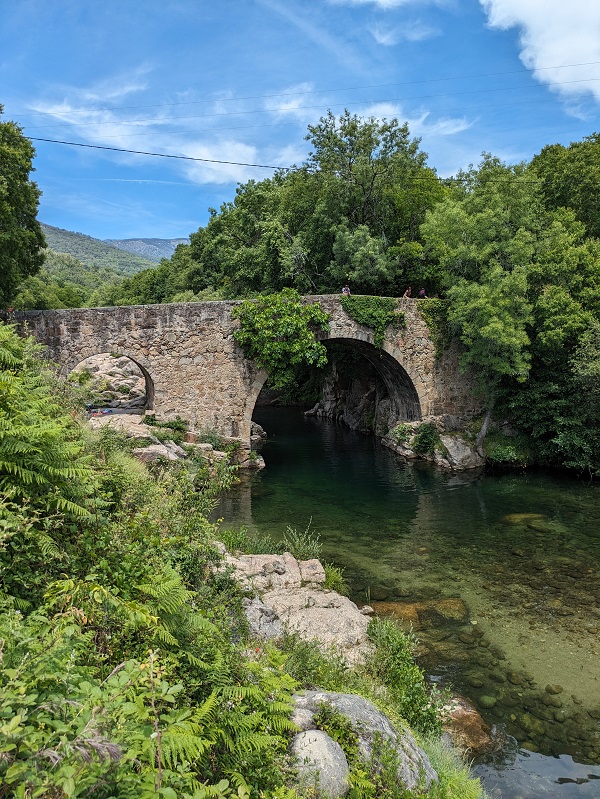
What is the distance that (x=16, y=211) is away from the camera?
16562mm

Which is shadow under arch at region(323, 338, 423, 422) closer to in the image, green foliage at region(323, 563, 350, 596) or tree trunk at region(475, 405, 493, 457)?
tree trunk at region(475, 405, 493, 457)

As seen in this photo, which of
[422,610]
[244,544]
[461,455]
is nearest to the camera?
[422,610]

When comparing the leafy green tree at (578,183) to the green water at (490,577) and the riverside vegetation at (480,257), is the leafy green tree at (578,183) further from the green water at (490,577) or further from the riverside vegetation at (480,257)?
the green water at (490,577)

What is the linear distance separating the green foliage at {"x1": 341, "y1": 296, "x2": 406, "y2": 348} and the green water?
5.05 metres

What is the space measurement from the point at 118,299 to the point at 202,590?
54505 mm

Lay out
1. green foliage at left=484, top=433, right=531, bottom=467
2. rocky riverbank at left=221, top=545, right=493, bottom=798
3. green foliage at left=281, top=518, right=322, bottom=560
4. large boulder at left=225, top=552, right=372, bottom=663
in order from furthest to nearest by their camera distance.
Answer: green foliage at left=484, top=433, right=531, bottom=467
green foliage at left=281, top=518, right=322, bottom=560
large boulder at left=225, top=552, right=372, bottom=663
rocky riverbank at left=221, top=545, right=493, bottom=798

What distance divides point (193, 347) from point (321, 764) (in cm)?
1566

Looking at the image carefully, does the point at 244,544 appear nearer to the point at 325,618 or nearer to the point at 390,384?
the point at 325,618

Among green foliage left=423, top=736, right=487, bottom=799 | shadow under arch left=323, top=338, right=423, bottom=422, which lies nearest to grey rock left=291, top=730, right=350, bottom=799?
green foliage left=423, top=736, right=487, bottom=799

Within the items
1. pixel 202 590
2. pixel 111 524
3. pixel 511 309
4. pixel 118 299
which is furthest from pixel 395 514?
pixel 118 299

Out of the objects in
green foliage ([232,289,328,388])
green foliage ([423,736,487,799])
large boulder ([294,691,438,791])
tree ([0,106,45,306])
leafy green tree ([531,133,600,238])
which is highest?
leafy green tree ([531,133,600,238])

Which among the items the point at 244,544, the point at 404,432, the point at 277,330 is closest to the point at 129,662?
the point at 244,544

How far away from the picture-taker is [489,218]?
16766 millimetres

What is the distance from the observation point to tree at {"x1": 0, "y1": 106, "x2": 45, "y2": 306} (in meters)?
15.3
